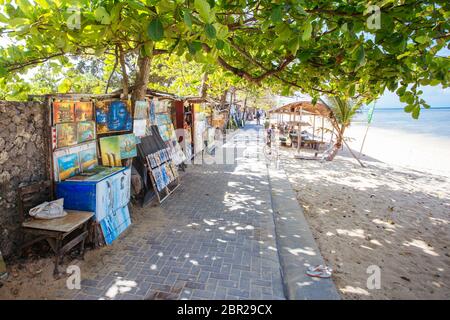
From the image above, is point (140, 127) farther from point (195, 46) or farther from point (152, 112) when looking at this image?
point (195, 46)

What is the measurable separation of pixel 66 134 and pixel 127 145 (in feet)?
4.99

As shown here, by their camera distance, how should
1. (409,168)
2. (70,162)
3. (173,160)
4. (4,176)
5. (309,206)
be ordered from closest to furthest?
(4,176)
(70,162)
(309,206)
(173,160)
(409,168)

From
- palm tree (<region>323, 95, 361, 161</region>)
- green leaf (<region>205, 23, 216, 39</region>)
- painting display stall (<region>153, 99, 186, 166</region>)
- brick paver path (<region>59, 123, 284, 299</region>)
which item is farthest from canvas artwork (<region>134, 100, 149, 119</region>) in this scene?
palm tree (<region>323, 95, 361, 161</region>)

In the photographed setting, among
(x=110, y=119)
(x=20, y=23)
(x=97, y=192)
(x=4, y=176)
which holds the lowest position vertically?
(x=97, y=192)

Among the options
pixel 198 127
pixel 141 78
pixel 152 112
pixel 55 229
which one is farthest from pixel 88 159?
pixel 198 127

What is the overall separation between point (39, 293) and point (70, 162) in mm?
2057

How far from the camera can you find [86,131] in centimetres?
485

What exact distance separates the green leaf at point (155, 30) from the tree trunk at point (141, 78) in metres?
4.42

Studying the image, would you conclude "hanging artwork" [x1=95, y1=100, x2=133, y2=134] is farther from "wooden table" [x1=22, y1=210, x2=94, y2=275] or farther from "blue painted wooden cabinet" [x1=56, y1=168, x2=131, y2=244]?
"wooden table" [x1=22, y1=210, x2=94, y2=275]

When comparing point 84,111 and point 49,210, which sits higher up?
point 84,111

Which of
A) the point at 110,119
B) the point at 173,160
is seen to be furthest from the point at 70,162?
the point at 173,160

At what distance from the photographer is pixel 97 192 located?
13.5ft
